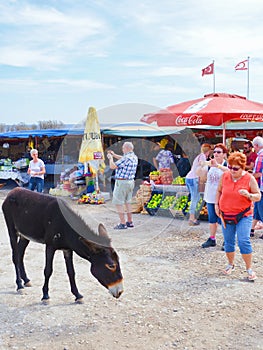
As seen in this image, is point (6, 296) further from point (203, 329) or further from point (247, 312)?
point (247, 312)

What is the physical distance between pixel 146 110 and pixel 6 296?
282 centimetres

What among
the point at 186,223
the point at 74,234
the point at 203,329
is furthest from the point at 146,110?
the point at 186,223

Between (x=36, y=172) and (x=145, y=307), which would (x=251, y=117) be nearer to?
(x=36, y=172)

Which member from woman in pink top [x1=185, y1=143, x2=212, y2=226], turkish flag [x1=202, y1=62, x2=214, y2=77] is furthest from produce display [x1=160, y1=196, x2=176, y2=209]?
turkish flag [x1=202, y1=62, x2=214, y2=77]

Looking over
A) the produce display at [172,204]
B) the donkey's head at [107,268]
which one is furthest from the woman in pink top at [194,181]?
the donkey's head at [107,268]

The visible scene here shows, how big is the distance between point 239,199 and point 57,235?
91.5 inches

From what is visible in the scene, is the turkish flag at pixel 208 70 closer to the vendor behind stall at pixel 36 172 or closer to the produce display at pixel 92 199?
the produce display at pixel 92 199

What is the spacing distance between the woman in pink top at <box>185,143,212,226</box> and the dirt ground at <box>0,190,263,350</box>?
1840mm

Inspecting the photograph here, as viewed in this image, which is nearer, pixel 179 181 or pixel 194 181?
pixel 194 181

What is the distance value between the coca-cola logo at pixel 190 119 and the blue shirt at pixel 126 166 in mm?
1934

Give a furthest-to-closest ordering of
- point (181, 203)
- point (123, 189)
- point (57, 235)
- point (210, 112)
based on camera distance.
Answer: point (181, 203) < point (210, 112) < point (123, 189) < point (57, 235)

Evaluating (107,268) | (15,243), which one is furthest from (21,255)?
(107,268)

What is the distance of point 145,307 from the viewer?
4562 mm

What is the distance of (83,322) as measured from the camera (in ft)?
13.8
